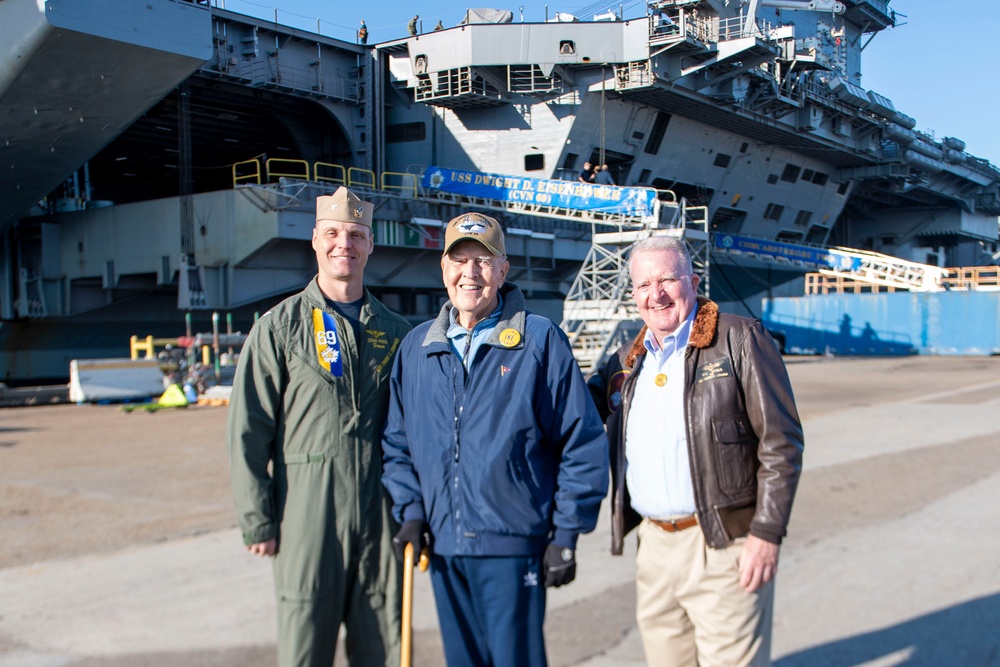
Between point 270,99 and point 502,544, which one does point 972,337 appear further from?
point 502,544

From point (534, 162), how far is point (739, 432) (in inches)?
1107

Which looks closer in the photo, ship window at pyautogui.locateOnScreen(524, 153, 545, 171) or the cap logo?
the cap logo

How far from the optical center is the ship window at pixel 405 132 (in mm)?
31453

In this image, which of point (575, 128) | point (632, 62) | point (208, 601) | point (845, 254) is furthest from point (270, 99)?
point (208, 601)

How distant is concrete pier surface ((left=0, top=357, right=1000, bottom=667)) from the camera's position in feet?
14.2

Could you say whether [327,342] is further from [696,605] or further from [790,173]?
[790,173]

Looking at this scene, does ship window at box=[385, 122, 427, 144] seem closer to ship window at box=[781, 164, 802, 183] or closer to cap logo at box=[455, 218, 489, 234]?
ship window at box=[781, 164, 802, 183]

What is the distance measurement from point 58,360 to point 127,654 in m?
22.4

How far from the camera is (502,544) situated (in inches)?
116

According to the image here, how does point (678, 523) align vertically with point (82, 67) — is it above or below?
below

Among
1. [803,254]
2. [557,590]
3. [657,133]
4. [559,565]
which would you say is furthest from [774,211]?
[559,565]

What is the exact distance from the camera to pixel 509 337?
122 inches

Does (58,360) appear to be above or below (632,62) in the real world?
below

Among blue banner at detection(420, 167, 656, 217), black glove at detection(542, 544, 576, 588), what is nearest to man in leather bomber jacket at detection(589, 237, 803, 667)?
black glove at detection(542, 544, 576, 588)
